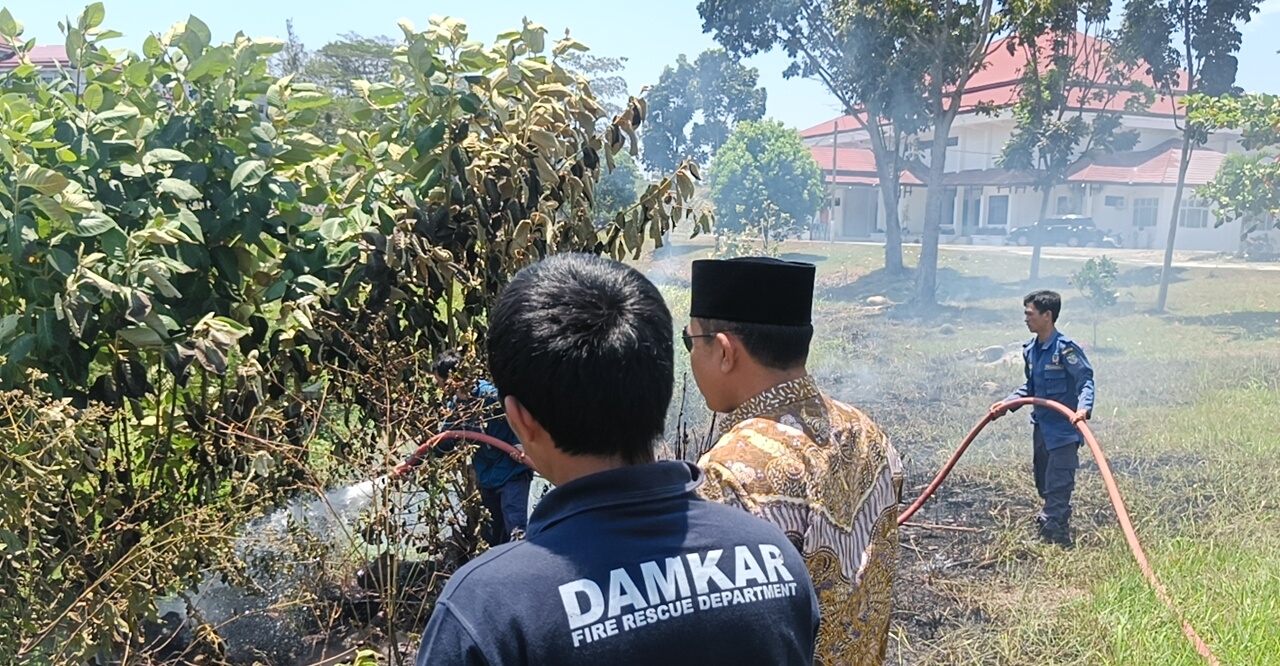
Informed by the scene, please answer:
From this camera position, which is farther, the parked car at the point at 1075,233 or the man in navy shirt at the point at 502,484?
the parked car at the point at 1075,233

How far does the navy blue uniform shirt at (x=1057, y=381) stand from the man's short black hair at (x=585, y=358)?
550 centimetres

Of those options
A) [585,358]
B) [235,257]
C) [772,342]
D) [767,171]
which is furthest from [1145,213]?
[585,358]

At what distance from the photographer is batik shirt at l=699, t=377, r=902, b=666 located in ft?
6.23

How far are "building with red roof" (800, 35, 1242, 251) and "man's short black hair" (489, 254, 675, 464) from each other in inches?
841

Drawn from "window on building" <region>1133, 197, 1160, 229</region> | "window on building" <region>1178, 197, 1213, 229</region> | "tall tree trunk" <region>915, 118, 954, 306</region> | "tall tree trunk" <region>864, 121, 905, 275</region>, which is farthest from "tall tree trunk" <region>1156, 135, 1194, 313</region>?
"window on building" <region>1178, 197, 1213, 229</region>

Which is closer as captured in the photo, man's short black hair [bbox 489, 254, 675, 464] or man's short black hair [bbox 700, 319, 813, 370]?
man's short black hair [bbox 489, 254, 675, 464]

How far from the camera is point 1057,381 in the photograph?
6.65 metres

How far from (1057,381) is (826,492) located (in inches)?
206

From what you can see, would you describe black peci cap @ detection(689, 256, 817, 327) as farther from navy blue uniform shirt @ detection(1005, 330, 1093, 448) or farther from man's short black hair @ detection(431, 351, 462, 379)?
navy blue uniform shirt @ detection(1005, 330, 1093, 448)

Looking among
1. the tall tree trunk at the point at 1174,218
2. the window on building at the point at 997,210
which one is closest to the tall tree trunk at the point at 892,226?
the tall tree trunk at the point at 1174,218

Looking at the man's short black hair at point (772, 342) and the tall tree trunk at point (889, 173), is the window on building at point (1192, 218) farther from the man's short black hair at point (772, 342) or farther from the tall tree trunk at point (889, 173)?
the man's short black hair at point (772, 342)

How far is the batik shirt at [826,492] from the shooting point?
1.90 meters

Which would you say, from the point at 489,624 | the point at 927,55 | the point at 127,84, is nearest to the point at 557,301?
the point at 489,624

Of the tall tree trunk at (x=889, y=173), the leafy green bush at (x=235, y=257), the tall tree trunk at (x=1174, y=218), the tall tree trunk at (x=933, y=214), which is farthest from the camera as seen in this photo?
the tall tree trunk at (x=889, y=173)
